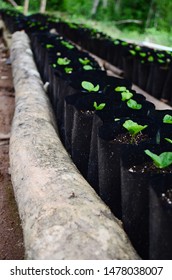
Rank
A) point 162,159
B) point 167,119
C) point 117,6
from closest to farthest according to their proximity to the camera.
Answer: point 162,159
point 167,119
point 117,6

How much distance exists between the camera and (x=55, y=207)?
1458 millimetres

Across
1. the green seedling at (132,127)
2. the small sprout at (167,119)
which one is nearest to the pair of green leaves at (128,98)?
the small sprout at (167,119)

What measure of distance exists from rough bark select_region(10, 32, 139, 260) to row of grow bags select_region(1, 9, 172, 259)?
11cm

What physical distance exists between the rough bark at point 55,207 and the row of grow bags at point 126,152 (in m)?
0.11

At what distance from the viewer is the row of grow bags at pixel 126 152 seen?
4.01ft

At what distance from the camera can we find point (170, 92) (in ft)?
15.7

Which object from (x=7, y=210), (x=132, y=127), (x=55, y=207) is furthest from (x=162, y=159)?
(x=7, y=210)

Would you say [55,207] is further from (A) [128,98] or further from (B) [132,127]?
(A) [128,98]

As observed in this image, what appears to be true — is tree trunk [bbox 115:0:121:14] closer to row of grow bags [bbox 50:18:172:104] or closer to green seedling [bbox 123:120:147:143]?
row of grow bags [bbox 50:18:172:104]


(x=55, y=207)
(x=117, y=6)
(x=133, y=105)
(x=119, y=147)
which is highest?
(x=117, y=6)

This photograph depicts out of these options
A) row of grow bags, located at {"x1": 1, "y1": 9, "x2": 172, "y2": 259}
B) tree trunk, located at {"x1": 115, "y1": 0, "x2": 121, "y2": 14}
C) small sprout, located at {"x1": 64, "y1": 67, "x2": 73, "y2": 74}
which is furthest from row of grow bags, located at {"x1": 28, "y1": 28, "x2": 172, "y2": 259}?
tree trunk, located at {"x1": 115, "y1": 0, "x2": 121, "y2": 14}

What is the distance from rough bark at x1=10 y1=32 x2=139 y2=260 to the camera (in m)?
1.25

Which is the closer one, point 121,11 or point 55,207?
point 55,207

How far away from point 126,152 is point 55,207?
1.29 ft
